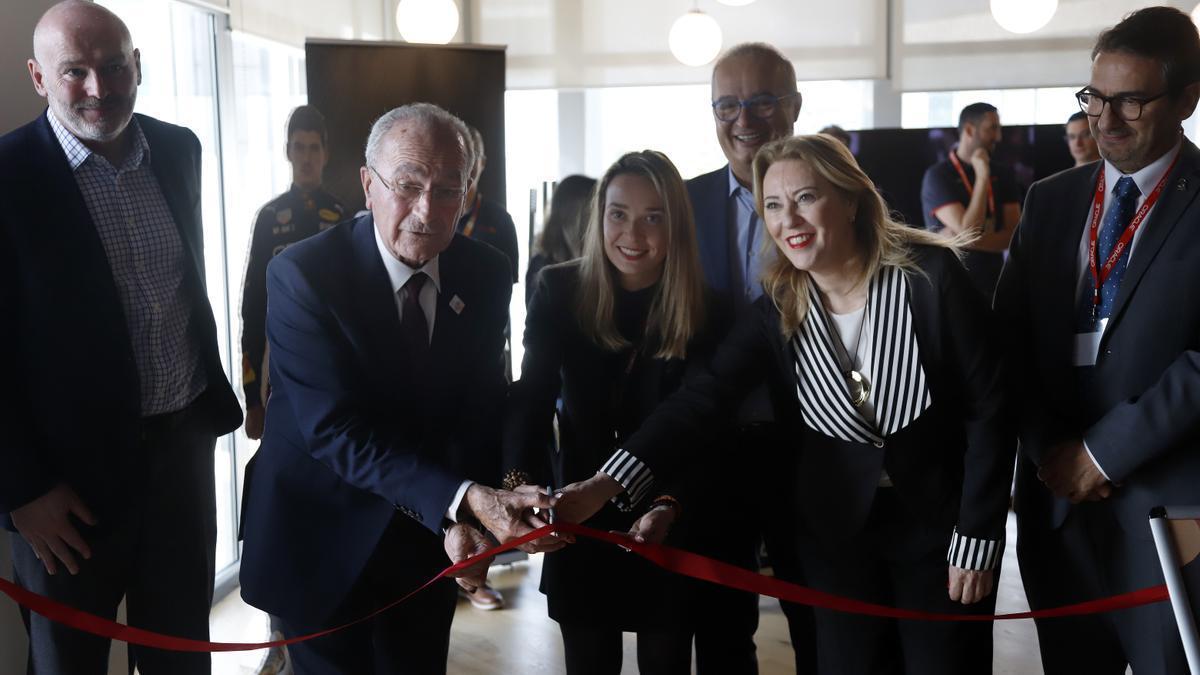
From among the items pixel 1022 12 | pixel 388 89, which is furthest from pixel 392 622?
pixel 1022 12

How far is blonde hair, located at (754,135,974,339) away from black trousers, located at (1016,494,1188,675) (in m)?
0.75

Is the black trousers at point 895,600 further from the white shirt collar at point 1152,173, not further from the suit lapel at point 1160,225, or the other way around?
the white shirt collar at point 1152,173

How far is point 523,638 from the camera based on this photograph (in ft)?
14.4

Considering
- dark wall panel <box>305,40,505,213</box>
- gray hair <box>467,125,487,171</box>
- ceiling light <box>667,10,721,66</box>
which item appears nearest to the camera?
gray hair <box>467,125,487,171</box>

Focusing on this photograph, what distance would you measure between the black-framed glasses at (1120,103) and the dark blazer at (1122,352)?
6.4 inches

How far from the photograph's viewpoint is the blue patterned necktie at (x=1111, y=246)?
2.47 metres

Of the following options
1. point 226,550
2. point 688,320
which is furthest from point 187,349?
point 226,550

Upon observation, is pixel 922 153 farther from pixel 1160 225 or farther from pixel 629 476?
pixel 629 476

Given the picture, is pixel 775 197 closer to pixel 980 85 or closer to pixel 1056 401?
pixel 1056 401

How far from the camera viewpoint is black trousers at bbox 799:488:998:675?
240 cm

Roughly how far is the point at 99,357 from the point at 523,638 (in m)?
2.41

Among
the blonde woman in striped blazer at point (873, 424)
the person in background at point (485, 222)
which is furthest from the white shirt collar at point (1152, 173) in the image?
the person in background at point (485, 222)

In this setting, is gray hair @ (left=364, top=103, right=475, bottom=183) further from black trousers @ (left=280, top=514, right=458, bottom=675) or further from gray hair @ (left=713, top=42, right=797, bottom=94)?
gray hair @ (left=713, top=42, right=797, bottom=94)

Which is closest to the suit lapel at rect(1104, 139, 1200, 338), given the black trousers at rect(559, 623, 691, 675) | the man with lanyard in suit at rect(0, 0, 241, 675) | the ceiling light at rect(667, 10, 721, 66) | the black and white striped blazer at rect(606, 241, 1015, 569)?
the black and white striped blazer at rect(606, 241, 1015, 569)
